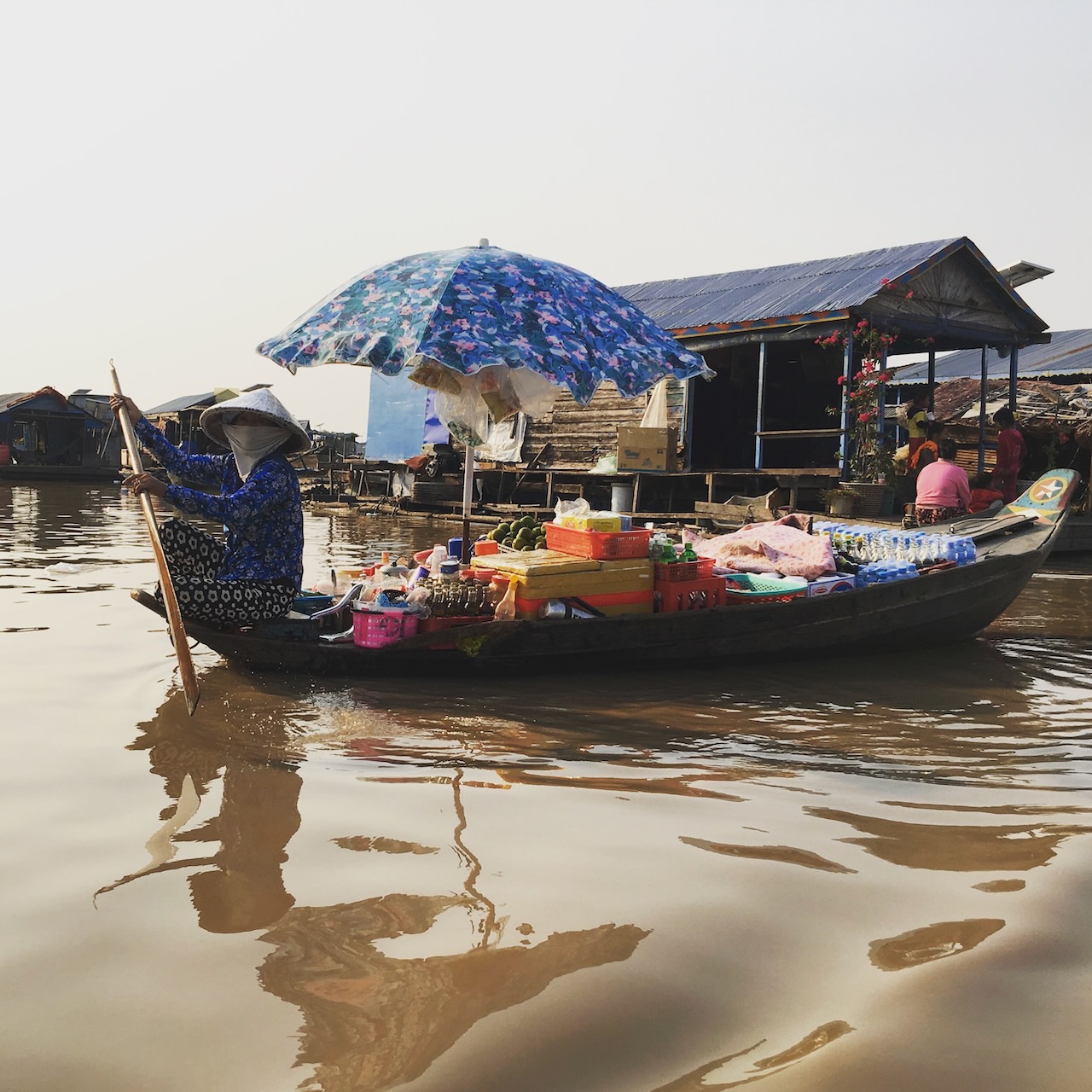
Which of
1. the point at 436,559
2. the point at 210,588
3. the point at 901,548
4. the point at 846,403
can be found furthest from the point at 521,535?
the point at 846,403

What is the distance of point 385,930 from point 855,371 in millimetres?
13453

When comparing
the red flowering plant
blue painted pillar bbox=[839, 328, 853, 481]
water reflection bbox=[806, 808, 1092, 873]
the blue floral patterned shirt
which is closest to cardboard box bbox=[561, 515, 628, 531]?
the blue floral patterned shirt

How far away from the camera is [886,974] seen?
7.37 ft

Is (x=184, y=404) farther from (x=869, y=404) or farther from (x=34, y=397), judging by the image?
(x=869, y=404)

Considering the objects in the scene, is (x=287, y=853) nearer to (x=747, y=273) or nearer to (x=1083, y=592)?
(x=1083, y=592)

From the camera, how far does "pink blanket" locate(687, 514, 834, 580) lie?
258 inches

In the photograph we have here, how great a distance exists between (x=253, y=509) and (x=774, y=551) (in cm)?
343

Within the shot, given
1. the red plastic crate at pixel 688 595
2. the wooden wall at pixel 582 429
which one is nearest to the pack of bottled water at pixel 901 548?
the red plastic crate at pixel 688 595

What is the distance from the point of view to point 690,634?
587 cm

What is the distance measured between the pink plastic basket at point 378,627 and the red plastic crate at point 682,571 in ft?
5.02

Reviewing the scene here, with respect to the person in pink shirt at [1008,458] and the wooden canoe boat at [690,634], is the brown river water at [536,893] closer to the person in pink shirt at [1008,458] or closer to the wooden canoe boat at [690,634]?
the wooden canoe boat at [690,634]

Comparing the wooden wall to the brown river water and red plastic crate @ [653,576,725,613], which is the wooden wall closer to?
red plastic crate @ [653,576,725,613]

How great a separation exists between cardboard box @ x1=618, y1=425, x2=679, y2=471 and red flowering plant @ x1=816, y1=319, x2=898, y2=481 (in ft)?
9.31

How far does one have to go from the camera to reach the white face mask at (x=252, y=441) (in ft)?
17.3
